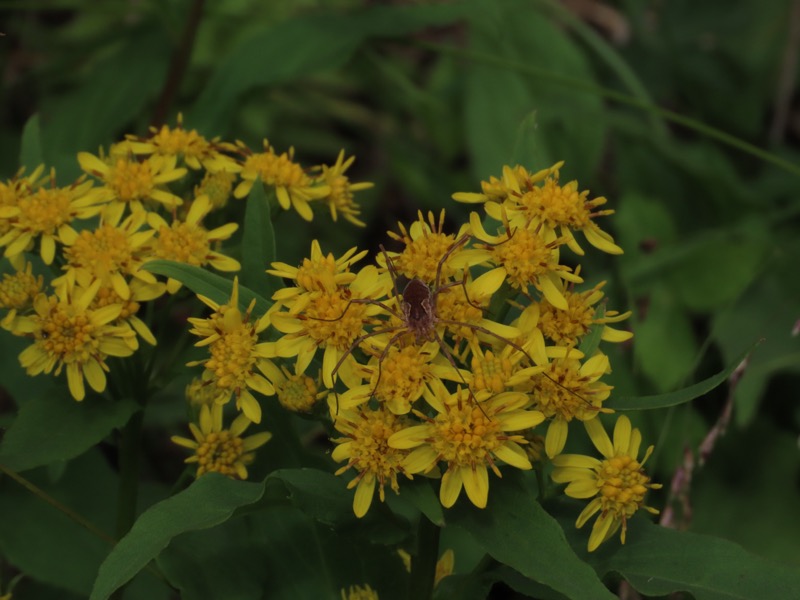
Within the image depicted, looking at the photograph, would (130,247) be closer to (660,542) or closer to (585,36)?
(660,542)

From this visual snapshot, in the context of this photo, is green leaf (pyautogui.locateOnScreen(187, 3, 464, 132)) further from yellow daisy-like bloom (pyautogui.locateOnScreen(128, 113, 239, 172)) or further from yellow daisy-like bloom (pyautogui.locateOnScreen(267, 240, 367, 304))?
yellow daisy-like bloom (pyautogui.locateOnScreen(267, 240, 367, 304))

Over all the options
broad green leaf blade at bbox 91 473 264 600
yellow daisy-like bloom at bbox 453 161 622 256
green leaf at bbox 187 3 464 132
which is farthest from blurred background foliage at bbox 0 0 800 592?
broad green leaf blade at bbox 91 473 264 600

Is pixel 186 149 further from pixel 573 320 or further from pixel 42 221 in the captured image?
pixel 573 320

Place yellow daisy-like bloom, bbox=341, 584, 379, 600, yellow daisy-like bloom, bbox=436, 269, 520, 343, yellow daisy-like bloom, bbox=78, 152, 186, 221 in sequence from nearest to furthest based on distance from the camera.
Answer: yellow daisy-like bloom, bbox=436, 269, 520, 343
yellow daisy-like bloom, bbox=341, 584, 379, 600
yellow daisy-like bloom, bbox=78, 152, 186, 221

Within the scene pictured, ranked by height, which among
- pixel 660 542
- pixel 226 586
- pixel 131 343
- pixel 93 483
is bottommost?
pixel 93 483

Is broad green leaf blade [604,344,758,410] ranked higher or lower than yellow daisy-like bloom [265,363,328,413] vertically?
higher

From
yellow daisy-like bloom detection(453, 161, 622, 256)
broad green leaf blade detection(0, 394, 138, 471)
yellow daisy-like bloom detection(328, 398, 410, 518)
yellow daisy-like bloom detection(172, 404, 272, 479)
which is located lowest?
yellow daisy-like bloom detection(172, 404, 272, 479)

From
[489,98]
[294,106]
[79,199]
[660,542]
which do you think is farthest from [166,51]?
[660,542]
